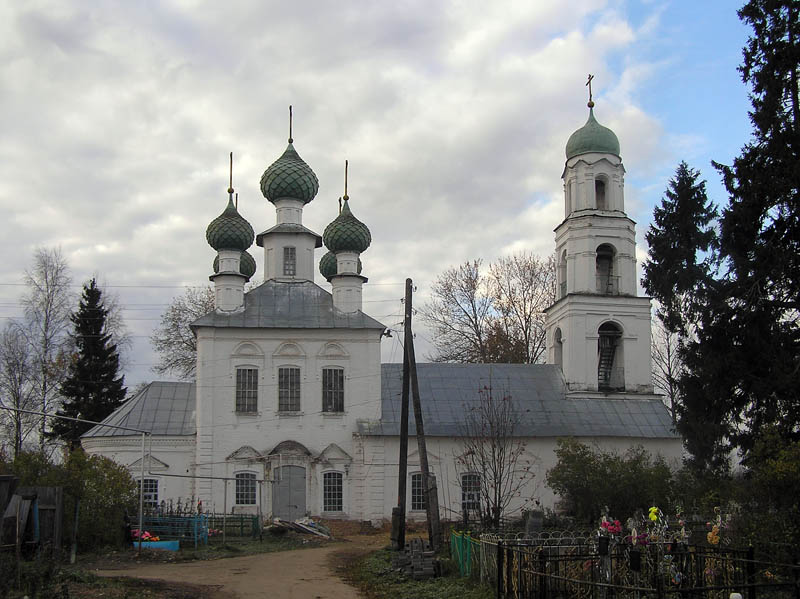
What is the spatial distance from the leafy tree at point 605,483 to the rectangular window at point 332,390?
7.45m

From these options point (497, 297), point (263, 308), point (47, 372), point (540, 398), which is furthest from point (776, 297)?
point (47, 372)

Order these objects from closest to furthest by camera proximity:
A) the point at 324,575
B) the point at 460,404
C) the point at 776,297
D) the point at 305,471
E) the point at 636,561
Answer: the point at 636,561, the point at 324,575, the point at 776,297, the point at 305,471, the point at 460,404

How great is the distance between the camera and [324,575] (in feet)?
57.8

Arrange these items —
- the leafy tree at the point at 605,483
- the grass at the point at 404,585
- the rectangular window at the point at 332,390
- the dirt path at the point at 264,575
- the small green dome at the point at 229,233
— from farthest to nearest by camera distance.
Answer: the small green dome at the point at 229,233
the rectangular window at the point at 332,390
the leafy tree at the point at 605,483
the dirt path at the point at 264,575
the grass at the point at 404,585

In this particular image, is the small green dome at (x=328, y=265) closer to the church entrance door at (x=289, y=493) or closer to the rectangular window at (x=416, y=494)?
the church entrance door at (x=289, y=493)

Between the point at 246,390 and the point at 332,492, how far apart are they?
14.2 ft

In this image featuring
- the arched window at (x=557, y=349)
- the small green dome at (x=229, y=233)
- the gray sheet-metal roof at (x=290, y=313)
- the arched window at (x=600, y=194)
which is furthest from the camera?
the arched window at (x=557, y=349)

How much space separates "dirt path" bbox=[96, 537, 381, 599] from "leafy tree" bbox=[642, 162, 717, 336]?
47.8 ft

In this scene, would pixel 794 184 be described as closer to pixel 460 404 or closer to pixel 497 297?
pixel 460 404

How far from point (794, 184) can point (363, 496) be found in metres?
16.6

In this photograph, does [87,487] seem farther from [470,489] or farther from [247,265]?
[247,265]

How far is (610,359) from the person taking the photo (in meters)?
32.8

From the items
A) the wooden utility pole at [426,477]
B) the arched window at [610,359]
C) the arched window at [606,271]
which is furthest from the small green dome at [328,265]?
the wooden utility pole at [426,477]

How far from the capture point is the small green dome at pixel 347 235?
→ 31594mm
